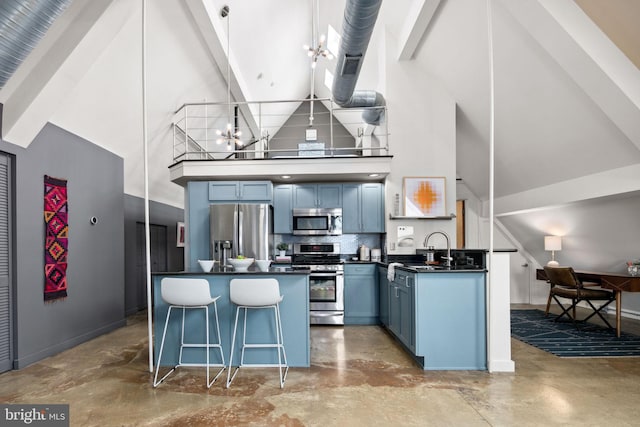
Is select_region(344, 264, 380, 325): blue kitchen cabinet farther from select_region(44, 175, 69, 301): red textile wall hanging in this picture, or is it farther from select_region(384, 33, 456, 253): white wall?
select_region(44, 175, 69, 301): red textile wall hanging

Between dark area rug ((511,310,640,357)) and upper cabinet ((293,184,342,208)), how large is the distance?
127 inches

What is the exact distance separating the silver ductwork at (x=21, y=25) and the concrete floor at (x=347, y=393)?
2633 mm

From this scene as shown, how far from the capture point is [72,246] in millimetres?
4359

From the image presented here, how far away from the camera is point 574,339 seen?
4.39 meters

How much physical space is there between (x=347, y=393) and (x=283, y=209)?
3.53m

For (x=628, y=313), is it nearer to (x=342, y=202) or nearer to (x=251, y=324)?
(x=342, y=202)

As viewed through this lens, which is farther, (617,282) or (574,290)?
(574,290)

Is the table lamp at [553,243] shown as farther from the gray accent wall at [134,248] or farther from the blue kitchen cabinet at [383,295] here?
the gray accent wall at [134,248]

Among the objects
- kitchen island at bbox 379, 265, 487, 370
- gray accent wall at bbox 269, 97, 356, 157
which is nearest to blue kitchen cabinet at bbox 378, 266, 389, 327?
kitchen island at bbox 379, 265, 487, 370

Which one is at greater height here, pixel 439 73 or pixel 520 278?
pixel 439 73

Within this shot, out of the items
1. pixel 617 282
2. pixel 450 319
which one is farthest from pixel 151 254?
pixel 617 282

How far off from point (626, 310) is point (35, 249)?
8.28 m

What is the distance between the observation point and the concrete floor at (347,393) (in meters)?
2.47

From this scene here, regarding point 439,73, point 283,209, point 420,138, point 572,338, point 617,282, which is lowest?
point 572,338
